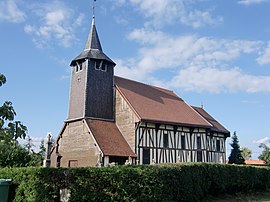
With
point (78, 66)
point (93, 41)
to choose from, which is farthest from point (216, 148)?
point (93, 41)

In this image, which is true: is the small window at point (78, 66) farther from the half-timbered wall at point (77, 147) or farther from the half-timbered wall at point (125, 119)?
the half-timbered wall at point (77, 147)

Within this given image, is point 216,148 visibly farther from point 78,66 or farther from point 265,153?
point 265,153

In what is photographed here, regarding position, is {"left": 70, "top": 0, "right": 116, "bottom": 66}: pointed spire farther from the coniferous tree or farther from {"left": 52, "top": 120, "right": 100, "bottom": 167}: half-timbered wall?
the coniferous tree

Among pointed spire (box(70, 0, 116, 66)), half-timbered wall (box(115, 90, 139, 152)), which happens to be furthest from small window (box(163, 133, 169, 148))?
pointed spire (box(70, 0, 116, 66))

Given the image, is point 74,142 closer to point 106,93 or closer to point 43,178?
point 106,93

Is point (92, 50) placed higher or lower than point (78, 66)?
higher

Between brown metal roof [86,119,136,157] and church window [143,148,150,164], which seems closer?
brown metal roof [86,119,136,157]

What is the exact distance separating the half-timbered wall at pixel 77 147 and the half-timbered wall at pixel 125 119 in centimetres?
269

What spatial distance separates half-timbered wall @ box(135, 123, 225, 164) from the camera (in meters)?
22.5

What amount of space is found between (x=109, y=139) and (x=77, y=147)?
2586mm

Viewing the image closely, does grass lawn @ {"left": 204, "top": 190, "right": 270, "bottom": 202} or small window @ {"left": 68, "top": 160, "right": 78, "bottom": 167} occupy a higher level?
small window @ {"left": 68, "top": 160, "right": 78, "bottom": 167}

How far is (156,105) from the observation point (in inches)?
1009

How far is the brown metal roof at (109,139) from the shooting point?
2136 centimetres

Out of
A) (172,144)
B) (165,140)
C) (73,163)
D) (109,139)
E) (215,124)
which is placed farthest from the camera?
(215,124)
